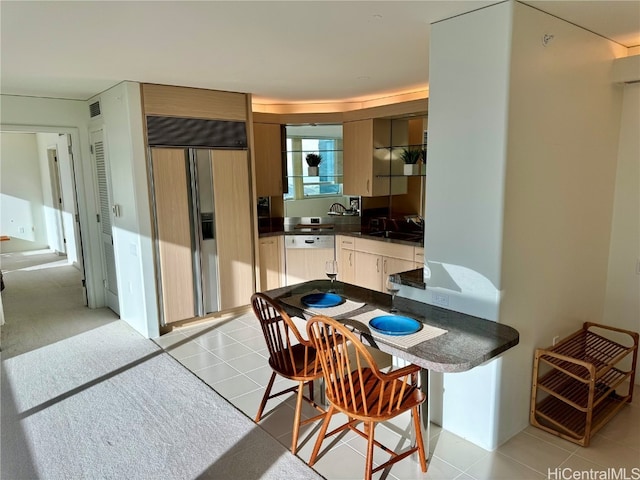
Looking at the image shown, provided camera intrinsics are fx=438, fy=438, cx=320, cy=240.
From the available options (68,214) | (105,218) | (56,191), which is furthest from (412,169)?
(56,191)

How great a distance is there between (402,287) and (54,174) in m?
7.73

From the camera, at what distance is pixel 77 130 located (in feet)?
16.4

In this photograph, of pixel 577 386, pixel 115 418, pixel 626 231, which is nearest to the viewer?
pixel 577 386

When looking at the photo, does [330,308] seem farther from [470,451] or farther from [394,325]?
[470,451]

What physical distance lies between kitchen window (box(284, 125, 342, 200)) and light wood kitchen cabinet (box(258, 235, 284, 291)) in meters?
0.81

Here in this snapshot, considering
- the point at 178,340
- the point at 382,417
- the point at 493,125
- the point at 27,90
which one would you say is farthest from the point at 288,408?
the point at 27,90

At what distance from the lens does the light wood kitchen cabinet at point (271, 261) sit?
5219 millimetres

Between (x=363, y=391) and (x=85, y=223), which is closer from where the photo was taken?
(x=363, y=391)

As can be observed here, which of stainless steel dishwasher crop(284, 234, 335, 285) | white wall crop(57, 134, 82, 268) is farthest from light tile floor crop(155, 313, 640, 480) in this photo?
white wall crop(57, 134, 82, 268)

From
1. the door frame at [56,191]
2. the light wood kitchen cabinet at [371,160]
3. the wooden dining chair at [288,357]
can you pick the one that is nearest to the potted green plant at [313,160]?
the light wood kitchen cabinet at [371,160]

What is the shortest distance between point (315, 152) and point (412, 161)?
1.30 meters

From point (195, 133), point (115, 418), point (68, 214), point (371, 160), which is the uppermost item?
point (195, 133)

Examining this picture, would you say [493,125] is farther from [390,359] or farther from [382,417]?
[390,359]

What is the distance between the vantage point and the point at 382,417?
2119 mm
